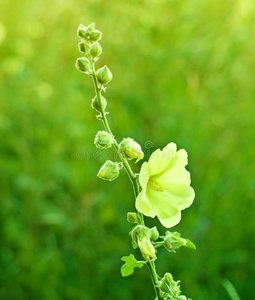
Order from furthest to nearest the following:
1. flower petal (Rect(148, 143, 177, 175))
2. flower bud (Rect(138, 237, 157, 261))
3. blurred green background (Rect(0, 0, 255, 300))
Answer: blurred green background (Rect(0, 0, 255, 300))
flower petal (Rect(148, 143, 177, 175))
flower bud (Rect(138, 237, 157, 261))

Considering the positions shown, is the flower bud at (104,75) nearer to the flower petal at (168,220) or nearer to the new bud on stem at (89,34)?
the new bud on stem at (89,34)

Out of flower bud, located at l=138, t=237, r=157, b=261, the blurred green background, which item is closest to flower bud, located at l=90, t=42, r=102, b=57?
flower bud, located at l=138, t=237, r=157, b=261

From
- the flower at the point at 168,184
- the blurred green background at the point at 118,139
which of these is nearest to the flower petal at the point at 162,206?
the flower at the point at 168,184

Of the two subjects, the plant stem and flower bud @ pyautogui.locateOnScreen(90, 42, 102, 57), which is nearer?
the plant stem

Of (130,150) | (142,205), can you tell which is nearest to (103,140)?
(130,150)

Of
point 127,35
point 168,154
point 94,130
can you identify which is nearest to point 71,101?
point 94,130

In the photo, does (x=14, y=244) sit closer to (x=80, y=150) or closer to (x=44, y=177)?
(x=44, y=177)

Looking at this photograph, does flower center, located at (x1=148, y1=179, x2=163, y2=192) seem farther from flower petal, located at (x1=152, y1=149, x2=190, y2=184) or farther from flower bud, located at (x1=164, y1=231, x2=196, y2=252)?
flower bud, located at (x1=164, y1=231, x2=196, y2=252)
